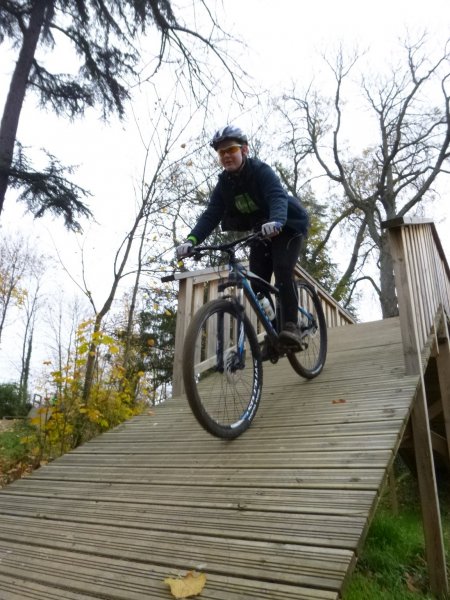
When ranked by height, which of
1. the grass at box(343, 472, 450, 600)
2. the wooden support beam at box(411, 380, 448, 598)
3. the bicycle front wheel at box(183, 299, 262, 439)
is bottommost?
the grass at box(343, 472, 450, 600)

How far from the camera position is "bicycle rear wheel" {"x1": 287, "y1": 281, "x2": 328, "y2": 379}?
343 centimetres

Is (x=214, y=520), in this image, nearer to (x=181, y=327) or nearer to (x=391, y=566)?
(x=391, y=566)

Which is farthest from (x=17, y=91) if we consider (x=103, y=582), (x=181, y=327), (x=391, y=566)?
(x=391, y=566)

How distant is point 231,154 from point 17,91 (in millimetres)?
6183

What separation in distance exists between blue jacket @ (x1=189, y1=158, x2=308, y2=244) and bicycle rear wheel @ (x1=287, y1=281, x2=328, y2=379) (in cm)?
71

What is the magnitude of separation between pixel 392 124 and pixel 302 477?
17799mm

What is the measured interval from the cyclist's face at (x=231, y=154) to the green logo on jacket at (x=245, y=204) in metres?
0.20

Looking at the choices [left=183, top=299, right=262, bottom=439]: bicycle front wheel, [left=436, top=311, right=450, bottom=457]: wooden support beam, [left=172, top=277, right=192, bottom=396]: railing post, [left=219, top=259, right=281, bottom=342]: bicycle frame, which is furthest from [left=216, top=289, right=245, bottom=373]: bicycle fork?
[left=436, top=311, right=450, bottom=457]: wooden support beam

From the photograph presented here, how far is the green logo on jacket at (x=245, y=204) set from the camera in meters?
2.84

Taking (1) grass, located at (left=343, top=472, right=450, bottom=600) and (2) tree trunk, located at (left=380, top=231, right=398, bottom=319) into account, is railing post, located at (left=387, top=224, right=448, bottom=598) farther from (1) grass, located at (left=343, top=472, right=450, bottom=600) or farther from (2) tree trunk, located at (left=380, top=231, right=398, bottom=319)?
(2) tree trunk, located at (left=380, top=231, right=398, bottom=319)

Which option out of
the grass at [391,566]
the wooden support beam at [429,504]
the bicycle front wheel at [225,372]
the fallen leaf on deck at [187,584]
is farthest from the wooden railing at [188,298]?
the fallen leaf on deck at [187,584]

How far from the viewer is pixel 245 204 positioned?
2869mm

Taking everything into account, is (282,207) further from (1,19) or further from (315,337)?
(1,19)

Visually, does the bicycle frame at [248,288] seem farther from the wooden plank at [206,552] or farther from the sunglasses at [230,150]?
the wooden plank at [206,552]
